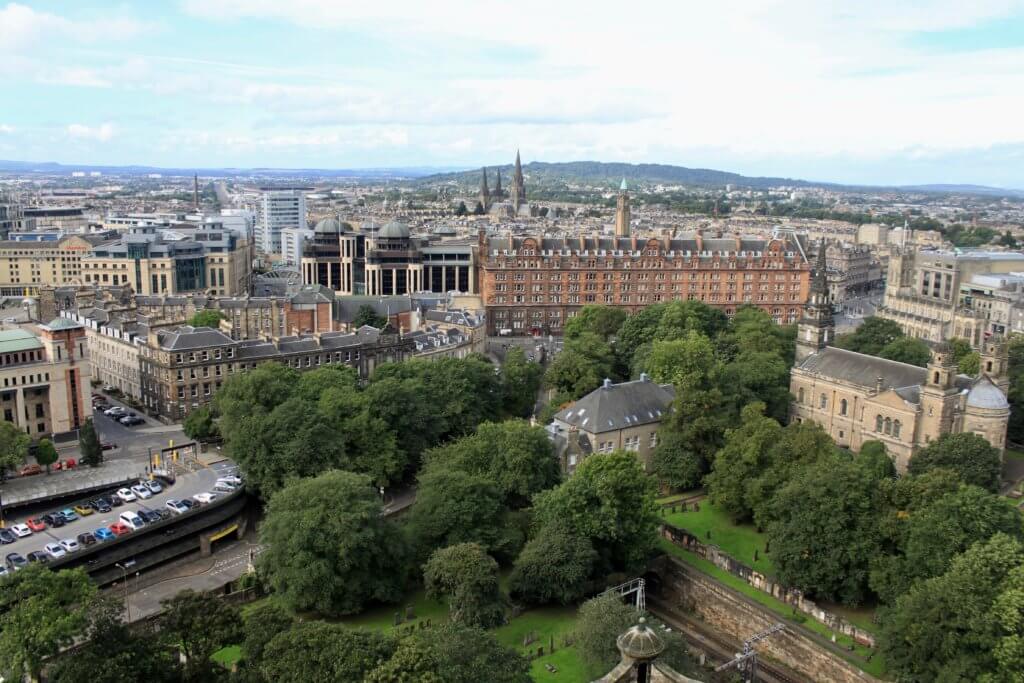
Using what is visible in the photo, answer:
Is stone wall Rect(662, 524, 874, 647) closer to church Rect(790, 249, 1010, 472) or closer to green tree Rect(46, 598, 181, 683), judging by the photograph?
church Rect(790, 249, 1010, 472)

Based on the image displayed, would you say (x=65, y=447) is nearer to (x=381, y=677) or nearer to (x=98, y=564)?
(x=98, y=564)

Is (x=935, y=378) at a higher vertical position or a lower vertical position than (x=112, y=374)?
higher

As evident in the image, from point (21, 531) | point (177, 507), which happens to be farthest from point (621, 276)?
point (21, 531)

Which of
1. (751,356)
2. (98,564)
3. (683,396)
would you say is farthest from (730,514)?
(98,564)

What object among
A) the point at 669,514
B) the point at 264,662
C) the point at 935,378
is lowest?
the point at 669,514

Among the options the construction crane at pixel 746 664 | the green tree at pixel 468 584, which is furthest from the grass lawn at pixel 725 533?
the green tree at pixel 468 584

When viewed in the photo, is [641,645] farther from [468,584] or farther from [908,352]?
[908,352]

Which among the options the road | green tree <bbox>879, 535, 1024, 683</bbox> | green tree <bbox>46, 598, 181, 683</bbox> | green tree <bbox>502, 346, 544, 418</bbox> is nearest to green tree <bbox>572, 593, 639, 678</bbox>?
green tree <bbox>879, 535, 1024, 683</bbox>

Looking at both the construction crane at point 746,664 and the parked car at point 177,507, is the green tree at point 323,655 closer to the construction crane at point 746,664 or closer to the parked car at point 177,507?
the construction crane at point 746,664
